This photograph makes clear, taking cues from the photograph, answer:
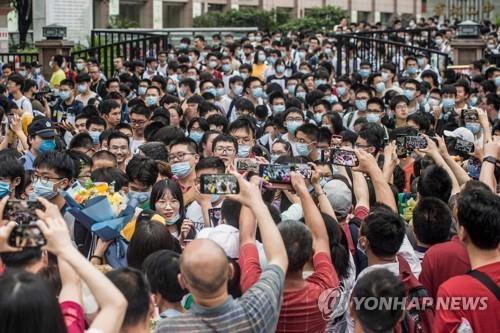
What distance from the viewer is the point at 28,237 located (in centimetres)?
385

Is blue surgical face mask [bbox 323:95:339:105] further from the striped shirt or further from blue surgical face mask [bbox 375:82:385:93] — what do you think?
the striped shirt

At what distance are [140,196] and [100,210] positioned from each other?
158 cm

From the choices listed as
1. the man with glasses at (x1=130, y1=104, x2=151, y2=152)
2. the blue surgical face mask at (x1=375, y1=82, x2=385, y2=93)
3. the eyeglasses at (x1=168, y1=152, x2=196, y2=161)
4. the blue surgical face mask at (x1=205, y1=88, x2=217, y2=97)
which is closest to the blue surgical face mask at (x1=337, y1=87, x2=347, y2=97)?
the blue surgical face mask at (x1=375, y1=82, x2=385, y2=93)

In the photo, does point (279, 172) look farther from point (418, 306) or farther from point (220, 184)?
point (418, 306)

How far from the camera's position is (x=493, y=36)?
28.2 metres

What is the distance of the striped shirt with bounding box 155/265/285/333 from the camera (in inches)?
163

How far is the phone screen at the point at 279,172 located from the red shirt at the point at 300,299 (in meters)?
0.73

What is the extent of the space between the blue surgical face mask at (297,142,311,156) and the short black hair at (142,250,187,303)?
557cm

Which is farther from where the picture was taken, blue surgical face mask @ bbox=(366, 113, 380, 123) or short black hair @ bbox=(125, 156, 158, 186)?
blue surgical face mask @ bbox=(366, 113, 380, 123)

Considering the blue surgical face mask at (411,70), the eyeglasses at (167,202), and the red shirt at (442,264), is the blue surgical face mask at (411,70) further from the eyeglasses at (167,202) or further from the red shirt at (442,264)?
the red shirt at (442,264)

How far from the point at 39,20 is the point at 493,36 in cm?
1388

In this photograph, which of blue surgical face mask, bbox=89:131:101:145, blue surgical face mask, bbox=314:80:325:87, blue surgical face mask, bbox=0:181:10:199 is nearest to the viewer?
blue surgical face mask, bbox=0:181:10:199

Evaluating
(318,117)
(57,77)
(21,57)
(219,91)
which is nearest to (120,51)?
(21,57)

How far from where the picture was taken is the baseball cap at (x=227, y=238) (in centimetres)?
542
